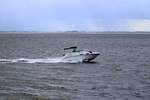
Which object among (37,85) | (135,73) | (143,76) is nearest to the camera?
(37,85)

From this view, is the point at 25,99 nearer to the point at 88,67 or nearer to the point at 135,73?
the point at 135,73

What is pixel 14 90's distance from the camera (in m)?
29.9

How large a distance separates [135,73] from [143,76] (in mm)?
2814

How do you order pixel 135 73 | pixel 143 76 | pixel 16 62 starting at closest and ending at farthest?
1. pixel 143 76
2. pixel 135 73
3. pixel 16 62

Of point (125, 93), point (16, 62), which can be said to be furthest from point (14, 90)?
point (16, 62)

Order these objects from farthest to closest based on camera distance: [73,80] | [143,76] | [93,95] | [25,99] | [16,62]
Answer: [16,62] < [143,76] < [73,80] < [93,95] < [25,99]

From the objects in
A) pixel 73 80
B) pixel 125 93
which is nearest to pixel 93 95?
pixel 125 93

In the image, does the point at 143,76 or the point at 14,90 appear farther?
the point at 143,76

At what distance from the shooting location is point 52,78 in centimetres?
3778

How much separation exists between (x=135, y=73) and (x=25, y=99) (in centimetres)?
1911

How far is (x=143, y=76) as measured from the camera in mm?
39062

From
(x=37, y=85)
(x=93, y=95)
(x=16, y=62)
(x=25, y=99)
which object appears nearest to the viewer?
(x=25, y=99)

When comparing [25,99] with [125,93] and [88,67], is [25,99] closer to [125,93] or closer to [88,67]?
[125,93]

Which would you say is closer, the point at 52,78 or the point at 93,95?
the point at 93,95
